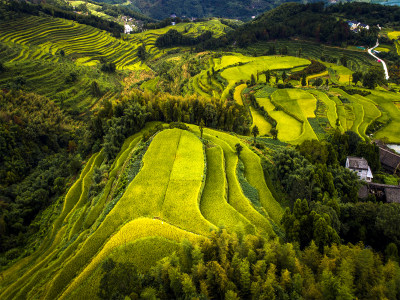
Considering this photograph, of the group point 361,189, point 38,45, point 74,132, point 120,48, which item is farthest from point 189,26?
point 361,189

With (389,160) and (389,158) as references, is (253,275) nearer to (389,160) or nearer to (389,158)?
(389,160)

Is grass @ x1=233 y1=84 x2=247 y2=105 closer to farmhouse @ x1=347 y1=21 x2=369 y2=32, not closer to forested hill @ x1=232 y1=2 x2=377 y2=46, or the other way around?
forested hill @ x1=232 y1=2 x2=377 y2=46

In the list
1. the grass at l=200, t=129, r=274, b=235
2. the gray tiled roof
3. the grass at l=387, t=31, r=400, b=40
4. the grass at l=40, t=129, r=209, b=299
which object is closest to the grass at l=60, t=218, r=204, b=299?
the grass at l=40, t=129, r=209, b=299

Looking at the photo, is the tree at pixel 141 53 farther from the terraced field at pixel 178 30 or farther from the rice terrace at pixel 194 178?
the rice terrace at pixel 194 178

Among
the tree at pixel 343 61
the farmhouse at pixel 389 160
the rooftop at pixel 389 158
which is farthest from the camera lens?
the tree at pixel 343 61

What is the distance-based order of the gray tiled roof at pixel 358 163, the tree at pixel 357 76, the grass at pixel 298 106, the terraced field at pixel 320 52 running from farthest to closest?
1. the terraced field at pixel 320 52
2. the tree at pixel 357 76
3. the grass at pixel 298 106
4. the gray tiled roof at pixel 358 163

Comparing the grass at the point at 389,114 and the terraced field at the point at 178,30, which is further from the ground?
the grass at the point at 389,114

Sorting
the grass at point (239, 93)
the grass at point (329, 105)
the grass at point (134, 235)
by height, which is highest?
the grass at point (134, 235)

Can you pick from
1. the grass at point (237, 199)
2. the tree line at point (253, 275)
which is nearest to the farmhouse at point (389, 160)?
the grass at point (237, 199)
